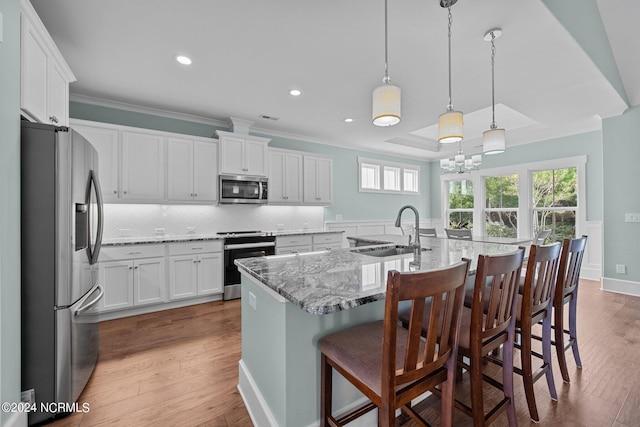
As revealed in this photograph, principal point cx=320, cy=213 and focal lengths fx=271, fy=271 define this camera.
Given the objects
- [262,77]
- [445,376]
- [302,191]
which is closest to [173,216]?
[302,191]

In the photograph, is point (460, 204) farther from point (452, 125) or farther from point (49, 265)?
point (49, 265)

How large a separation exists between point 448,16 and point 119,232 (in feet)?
14.0

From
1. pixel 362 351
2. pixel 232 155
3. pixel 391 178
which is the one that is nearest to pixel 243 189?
pixel 232 155

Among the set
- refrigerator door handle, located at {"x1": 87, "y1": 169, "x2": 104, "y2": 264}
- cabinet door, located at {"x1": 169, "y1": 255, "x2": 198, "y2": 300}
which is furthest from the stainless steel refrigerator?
cabinet door, located at {"x1": 169, "y1": 255, "x2": 198, "y2": 300}

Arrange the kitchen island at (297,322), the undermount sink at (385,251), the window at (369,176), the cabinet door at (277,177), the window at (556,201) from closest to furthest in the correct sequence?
the kitchen island at (297,322) → the undermount sink at (385,251) → the cabinet door at (277,177) → the window at (556,201) → the window at (369,176)

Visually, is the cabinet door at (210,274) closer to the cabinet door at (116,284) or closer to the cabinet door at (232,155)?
the cabinet door at (116,284)

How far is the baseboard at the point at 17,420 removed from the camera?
1342mm

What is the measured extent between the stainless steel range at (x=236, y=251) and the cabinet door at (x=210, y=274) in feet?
0.30

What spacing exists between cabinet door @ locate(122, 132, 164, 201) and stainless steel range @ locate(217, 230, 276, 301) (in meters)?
1.10

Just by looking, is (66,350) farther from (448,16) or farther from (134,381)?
(448,16)

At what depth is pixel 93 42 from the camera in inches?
91.8

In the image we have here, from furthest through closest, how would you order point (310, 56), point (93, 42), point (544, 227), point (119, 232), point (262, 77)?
point (544, 227)
point (119, 232)
point (262, 77)
point (310, 56)
point (93, 42)

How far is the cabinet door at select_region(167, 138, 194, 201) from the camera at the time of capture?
364 cm

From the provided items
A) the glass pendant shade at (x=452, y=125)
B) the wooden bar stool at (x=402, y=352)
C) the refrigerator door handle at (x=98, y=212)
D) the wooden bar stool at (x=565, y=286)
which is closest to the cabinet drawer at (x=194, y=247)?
the refrigerator door handle at (x=98, y=212)
